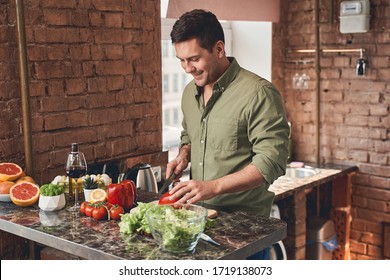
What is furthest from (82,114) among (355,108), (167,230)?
(355,108)

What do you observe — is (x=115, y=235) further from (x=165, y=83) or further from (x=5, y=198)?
(x=165, y=83)

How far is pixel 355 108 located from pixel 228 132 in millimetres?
1807

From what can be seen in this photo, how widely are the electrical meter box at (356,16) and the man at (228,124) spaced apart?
5.05ft

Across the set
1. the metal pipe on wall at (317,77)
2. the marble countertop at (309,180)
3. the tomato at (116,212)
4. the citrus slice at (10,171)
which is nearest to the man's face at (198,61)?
the tomato at (116,212)

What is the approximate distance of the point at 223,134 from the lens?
231 centimetres

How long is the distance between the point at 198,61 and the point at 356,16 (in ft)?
5.72

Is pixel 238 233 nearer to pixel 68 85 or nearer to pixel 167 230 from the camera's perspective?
pixel 167 230

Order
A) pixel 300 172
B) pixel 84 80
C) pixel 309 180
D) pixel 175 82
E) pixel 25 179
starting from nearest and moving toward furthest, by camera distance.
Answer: pixel 25 179 → pixel 84 80 → pixel 309 180 → pixel 175 82 → pixel 300 172

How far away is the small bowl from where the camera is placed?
5.72ft

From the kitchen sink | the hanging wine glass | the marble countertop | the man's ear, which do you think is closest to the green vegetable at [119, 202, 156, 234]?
the hanging wine glass

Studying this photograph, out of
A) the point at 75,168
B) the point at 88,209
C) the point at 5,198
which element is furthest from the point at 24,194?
the point at 88,209

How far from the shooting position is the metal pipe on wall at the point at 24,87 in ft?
8.18

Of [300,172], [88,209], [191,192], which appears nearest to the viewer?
[191,192]

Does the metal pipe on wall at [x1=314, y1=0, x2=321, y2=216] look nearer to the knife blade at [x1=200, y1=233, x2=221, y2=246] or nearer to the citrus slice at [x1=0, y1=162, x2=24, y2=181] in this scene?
the citrus slice at [x1=0, y1=162, x2=24, y2=181]
